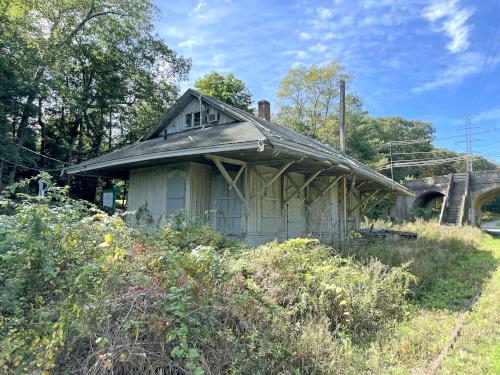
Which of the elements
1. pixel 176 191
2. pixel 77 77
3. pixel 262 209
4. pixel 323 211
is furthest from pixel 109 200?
pixel 77 77

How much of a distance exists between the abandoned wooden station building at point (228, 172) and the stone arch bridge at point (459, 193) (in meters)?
24.0

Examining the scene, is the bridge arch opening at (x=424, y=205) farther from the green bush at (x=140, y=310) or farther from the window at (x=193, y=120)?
the green bush at (x=140, y=310)

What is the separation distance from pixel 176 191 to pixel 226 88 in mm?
18702

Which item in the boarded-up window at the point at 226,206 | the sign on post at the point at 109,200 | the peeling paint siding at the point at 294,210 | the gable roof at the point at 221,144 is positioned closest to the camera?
the gable roof at the point at 221,144

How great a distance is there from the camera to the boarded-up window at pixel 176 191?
9188 mm

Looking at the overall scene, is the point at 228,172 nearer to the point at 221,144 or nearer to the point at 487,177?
the point at 221,144

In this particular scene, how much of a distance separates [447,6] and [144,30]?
59.0ft

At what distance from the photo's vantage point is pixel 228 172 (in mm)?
9391

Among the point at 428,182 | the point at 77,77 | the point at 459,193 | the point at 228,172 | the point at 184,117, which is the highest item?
the point at 77,77

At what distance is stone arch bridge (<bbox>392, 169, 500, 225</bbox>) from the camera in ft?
99.9

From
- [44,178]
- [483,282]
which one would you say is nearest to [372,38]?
[483,282]

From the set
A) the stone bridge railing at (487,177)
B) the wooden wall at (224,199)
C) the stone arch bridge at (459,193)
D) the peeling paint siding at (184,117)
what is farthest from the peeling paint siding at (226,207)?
the stone bridge railing at (487,177)

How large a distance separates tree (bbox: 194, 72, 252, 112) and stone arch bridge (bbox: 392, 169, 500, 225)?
66.5ft

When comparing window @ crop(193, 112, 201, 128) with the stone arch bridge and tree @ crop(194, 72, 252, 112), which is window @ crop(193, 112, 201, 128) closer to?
tree @ crop(194, 72, 252, 112)
